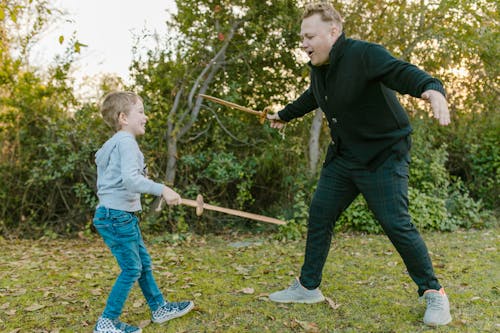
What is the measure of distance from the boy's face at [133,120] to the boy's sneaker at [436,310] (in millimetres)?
2047

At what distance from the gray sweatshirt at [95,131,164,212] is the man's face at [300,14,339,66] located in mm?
1251

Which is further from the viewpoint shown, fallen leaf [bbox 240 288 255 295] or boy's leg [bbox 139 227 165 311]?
fallen leaf [bbox 240 288 255 295]

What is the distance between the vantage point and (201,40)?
6.74 m

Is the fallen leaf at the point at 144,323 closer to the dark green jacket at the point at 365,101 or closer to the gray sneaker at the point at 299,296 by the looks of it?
the gray sneaker at the point at 299,296

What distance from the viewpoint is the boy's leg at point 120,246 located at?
2.85 m

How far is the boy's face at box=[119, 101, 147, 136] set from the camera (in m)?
2.93

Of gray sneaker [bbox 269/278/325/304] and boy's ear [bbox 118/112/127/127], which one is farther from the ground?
boy's ear [bbox 118/112/127/127]

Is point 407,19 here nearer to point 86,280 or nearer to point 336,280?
point 336,280

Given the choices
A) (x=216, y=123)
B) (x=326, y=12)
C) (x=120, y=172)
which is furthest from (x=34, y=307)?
(x=216, y=123)

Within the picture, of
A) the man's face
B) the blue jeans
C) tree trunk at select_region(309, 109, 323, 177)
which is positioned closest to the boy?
the blue jeans

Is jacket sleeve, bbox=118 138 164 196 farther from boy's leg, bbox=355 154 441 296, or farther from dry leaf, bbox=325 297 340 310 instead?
dry leaf, bbox=325 297 340 310

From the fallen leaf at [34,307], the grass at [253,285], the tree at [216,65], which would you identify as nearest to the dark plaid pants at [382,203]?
the grass at [253,285]

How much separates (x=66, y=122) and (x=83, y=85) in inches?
31.1

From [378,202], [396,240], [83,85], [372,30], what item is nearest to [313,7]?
[378,202]
